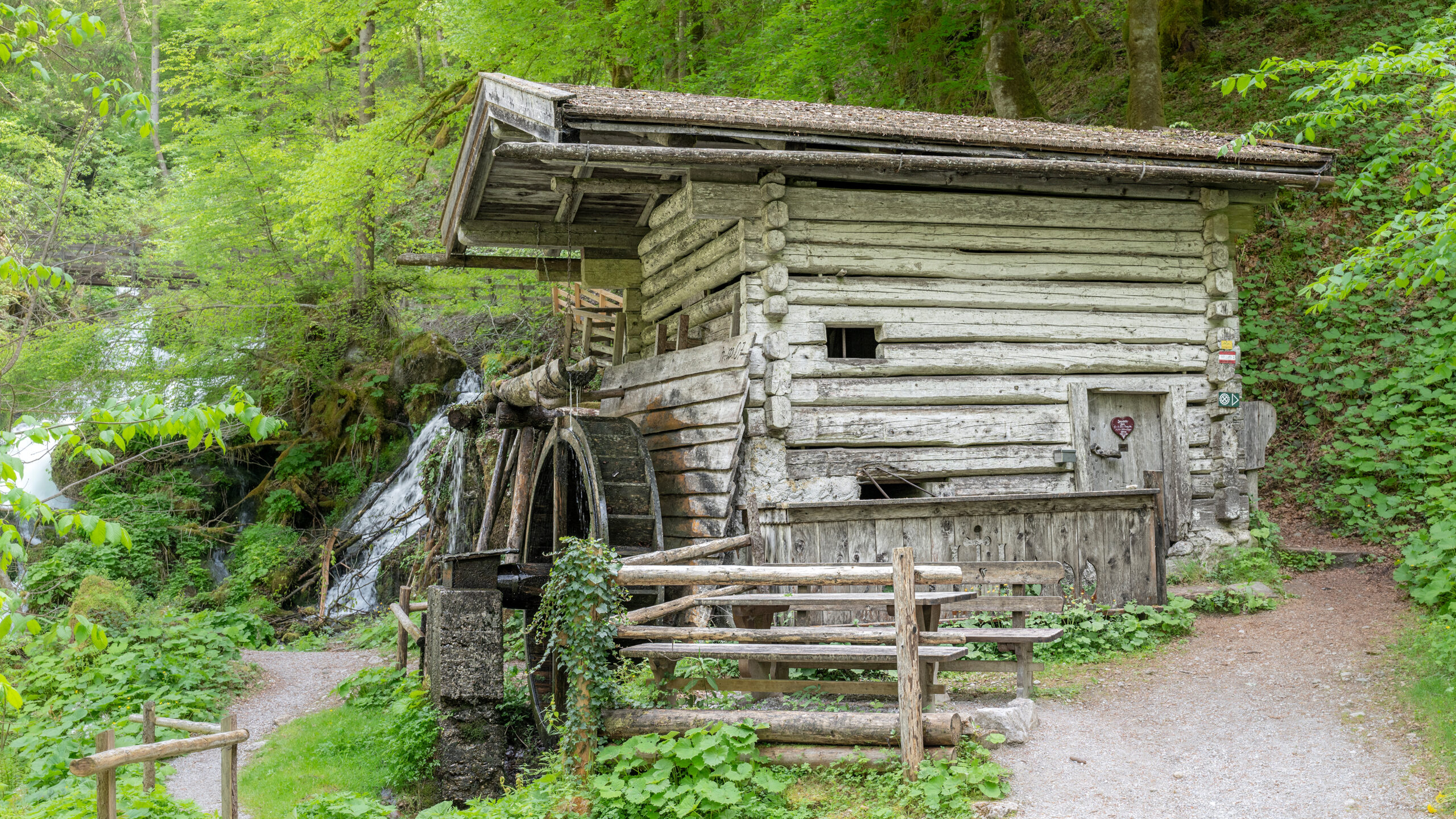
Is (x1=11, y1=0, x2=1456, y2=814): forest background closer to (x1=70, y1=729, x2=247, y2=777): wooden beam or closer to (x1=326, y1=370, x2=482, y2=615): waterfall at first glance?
(x1=326, y1=370, x2=482, y2=615): waterfall

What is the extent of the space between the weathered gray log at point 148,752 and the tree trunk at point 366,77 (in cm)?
1530

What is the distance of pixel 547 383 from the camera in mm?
9750

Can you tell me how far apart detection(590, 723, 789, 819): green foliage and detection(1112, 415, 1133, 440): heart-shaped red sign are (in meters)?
5.63

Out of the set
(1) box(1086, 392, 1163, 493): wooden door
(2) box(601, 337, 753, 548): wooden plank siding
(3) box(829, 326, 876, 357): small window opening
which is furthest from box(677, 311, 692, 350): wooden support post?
(1) box(1086, 392, 1163, 493): wooden door

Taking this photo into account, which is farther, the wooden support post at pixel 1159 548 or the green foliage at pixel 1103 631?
the wooden support post at pixel 1159 548

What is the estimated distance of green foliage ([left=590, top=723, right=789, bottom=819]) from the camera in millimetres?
4965

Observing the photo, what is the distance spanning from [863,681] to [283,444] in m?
15.9

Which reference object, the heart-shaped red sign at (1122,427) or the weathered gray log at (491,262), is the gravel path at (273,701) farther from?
the heart-shaped red sign at (1122,427)

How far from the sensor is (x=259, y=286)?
743 inches

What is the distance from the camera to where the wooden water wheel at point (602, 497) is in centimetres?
869

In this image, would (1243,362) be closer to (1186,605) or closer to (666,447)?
(1186,605)

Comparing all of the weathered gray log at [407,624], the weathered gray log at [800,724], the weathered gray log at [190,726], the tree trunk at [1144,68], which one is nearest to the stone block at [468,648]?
the weathered gray log at [190,726]

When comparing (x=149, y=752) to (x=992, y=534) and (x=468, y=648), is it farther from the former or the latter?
(x=992, y=534)

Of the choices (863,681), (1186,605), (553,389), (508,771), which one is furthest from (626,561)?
(1186,605)
